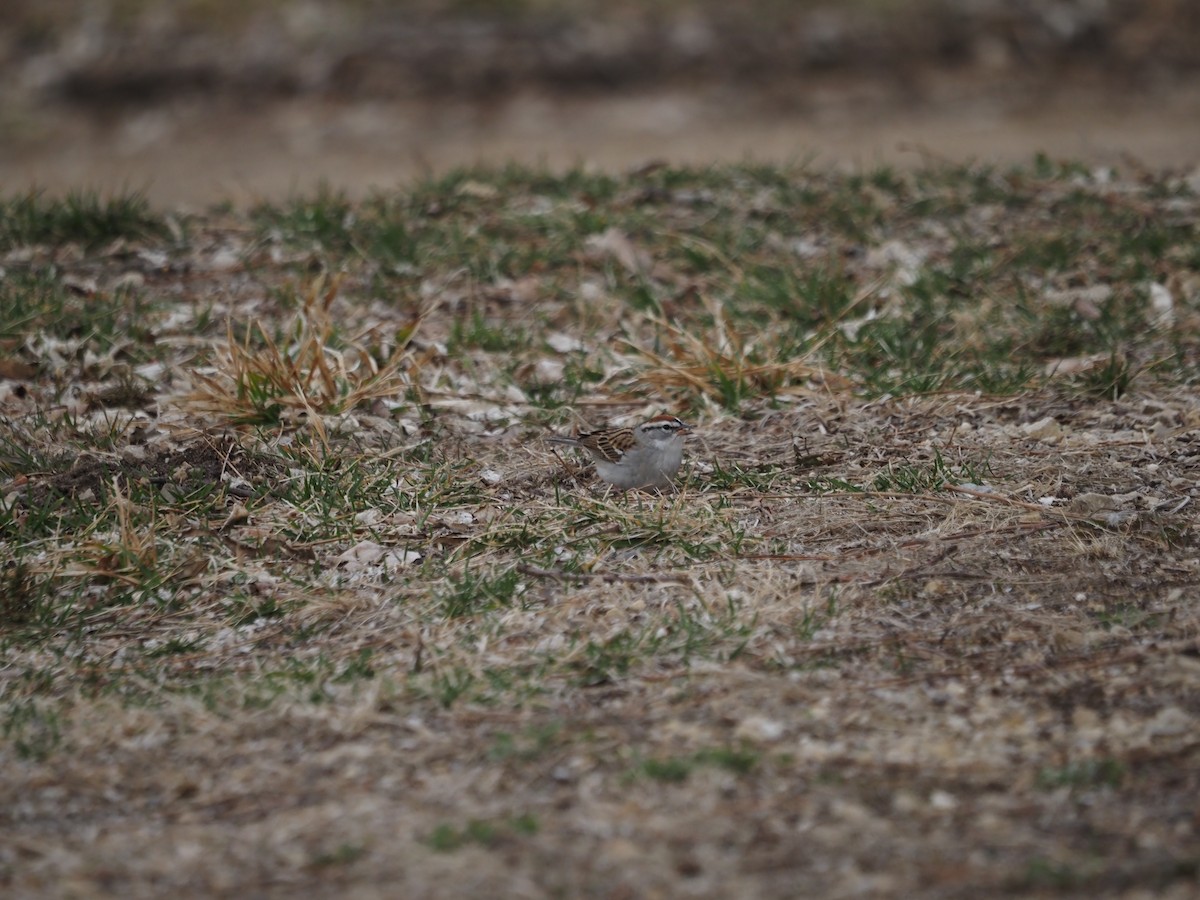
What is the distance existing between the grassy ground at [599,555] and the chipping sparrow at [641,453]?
4.3 inches

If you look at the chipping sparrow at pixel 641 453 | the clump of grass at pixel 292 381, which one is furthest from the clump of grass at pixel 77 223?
the chipping sparrow at pixel 641 453

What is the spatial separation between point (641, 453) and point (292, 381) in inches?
61.3

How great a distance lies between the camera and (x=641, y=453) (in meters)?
4.70

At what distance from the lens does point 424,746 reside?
3.37m

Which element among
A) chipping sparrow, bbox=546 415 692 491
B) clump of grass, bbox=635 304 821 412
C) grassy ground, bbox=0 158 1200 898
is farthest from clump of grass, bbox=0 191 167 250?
chipping sparrow, bbox=546 415 692 491

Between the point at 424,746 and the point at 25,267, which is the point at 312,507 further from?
the point at 25,267

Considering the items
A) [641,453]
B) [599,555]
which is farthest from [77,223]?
[599,555]

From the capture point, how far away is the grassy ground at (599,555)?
3.02 m

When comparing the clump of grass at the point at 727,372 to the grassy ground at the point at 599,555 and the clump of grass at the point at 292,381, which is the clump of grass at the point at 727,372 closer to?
the grassy ground at the point at 599,555

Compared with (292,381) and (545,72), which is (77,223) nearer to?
(292,381)

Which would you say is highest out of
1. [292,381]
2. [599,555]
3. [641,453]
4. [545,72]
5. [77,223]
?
[545,72]

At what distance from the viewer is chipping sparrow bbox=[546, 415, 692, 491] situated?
4.68 meters

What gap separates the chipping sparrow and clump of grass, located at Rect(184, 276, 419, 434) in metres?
1.12

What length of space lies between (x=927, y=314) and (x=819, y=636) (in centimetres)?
290
